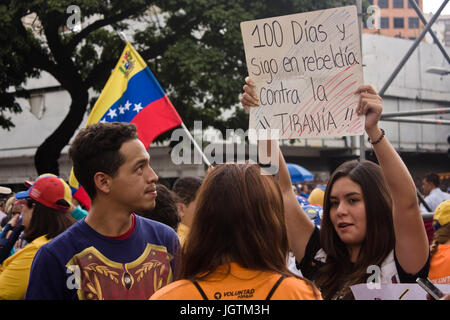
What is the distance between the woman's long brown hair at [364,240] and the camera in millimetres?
2398

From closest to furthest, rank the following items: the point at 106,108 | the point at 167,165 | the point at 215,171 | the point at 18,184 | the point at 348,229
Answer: the point at 215,171
the point at 348,229
the point at 106,108
the point at 167,165
the point at 18,184

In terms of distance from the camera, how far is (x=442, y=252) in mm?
3256

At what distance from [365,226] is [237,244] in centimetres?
89

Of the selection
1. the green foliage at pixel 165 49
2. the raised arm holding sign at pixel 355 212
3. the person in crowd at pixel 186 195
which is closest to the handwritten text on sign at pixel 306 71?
the raised arm holding sign at pixel 355 212

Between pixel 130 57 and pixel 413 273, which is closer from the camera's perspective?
pixel 413 273

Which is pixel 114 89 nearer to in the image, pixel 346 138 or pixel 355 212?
pixel 355 212

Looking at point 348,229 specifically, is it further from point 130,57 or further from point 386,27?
point 386,27

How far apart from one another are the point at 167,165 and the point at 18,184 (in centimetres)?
787

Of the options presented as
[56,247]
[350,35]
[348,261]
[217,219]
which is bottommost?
[348,261]

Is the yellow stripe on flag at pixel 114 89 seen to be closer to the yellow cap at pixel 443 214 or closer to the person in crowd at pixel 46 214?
the person in crowd at pixel 46 214

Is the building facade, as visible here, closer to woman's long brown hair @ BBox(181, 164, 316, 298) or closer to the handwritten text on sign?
the handwritten text on sign

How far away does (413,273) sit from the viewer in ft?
7.45

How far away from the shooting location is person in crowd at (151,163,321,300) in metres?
1.73
